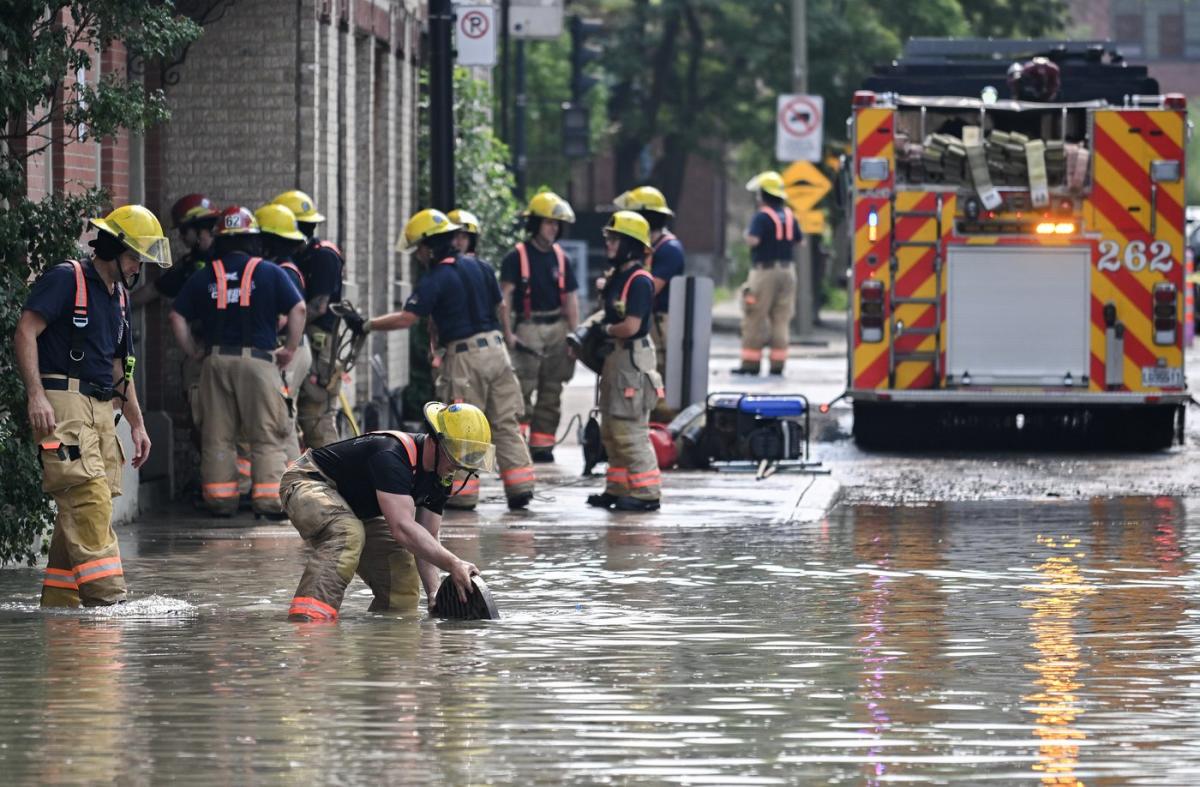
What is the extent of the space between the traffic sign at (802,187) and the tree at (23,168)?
2341 cm

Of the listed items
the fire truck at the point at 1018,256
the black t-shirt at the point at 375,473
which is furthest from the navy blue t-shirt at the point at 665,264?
the black t-shirt at the point at 375,473

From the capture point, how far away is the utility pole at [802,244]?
117ft

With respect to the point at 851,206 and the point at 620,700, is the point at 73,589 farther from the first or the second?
the point at 851,206

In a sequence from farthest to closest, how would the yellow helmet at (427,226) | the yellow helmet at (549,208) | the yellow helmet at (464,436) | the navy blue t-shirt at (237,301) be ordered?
the yellow helmet at (549,208)
the yellow helmet at (427,226)
the navy blue t-shirt at (237,301)
the yellow helmet at (464,436)

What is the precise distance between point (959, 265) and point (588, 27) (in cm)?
1961

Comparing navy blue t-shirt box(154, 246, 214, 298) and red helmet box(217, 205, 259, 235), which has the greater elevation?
red helmet box(217, 205, 259, 235)

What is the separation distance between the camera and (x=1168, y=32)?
89.2 meters

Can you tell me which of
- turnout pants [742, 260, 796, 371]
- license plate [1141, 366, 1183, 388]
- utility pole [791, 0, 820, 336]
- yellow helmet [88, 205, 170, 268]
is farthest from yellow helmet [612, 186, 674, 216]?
utility pole [791, 0, 820, 336]

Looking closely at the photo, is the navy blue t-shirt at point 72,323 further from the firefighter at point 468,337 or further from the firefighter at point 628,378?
the firefighter at point 628,378

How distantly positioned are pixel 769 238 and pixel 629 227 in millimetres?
11649

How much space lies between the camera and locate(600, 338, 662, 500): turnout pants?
1570cm

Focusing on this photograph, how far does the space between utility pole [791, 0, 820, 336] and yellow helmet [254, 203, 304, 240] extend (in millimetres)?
19487

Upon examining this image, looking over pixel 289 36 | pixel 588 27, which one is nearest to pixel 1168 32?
pixel 588 27

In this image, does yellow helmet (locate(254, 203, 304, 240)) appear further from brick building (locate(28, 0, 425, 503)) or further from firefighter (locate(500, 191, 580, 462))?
firefighter (locate(500, 191, 580, 462))
